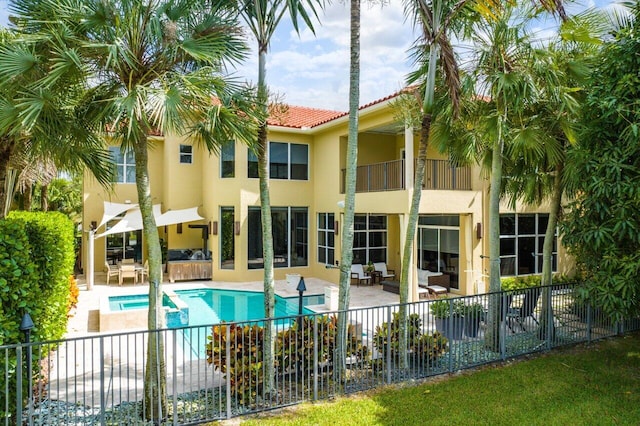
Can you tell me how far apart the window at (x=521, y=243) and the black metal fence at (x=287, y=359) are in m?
7.43

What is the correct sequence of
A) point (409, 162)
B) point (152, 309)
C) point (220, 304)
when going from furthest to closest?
1. point (220, 304)
2. point (409, 162)
3. point (152, 309)

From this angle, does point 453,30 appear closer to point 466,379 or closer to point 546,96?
point 546,96

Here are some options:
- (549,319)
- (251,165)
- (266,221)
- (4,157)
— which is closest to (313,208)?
(251,165)

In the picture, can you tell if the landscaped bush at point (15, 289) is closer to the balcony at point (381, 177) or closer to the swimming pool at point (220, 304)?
the swimming pool at point (220, 304)

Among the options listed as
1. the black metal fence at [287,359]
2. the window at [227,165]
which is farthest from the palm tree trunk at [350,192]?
the window at [227,165]

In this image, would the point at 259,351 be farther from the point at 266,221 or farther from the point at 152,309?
the point at 266,221

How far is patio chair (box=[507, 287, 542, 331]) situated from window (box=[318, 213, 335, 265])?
12.1 m

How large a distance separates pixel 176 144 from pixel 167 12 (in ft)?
61.5

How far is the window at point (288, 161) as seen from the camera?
75.5ft

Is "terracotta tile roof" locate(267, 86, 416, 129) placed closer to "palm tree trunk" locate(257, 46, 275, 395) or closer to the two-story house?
the two-story house

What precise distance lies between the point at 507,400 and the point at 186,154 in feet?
71.1

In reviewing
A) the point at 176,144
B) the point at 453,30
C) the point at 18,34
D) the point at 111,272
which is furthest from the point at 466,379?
the point at 176,144

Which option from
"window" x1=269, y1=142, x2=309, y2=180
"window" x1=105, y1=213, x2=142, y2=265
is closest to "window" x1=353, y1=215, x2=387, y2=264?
"window" x1=269, y1=142, x2=309, y2=180

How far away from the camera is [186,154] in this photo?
25094 mm
